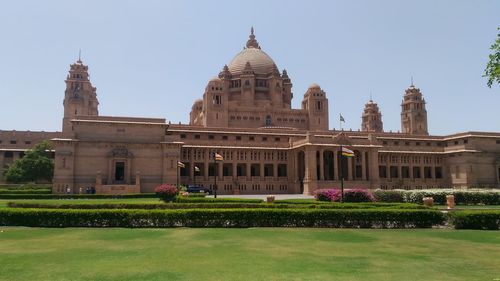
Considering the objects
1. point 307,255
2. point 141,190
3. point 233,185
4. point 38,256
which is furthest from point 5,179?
point 307,255

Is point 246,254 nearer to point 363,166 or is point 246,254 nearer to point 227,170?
point 363,166

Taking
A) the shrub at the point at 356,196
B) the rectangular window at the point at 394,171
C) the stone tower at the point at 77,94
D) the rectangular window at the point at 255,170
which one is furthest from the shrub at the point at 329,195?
the stone tower at the point at 77,94

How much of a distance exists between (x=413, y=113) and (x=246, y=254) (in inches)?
3685

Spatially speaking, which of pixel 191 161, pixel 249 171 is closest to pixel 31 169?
pixel 191 161

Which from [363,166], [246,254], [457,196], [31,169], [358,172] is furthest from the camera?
[358,172]

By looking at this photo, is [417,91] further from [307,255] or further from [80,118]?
[307,255]

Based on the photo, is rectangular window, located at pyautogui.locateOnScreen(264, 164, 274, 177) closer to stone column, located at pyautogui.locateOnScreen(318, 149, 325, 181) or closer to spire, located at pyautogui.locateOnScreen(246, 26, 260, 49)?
stone column, located at pyautogui.locateOnScreen(318, 149, 325, 181)

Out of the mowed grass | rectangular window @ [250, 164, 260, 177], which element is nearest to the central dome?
rectangular window @ [250, 164, 260, 177]

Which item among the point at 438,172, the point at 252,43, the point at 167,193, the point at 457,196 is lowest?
the point at 457,196

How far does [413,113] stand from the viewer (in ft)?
325

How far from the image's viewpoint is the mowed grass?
11.6 m

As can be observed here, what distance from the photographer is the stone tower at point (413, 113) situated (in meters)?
98.8

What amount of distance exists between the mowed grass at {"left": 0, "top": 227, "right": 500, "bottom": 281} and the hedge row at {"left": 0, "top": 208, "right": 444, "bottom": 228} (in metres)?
1.77

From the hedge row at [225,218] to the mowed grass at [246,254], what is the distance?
177 centimetres
